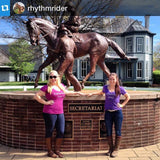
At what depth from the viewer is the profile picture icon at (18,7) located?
17.0 meters

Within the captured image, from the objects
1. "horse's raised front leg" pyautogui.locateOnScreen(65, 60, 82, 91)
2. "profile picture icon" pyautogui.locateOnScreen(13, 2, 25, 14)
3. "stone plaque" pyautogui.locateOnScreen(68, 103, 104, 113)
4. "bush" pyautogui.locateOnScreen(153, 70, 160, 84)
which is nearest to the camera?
"stone plaque" pyautogui.locateOnScreen(68, 103, 104, 113)

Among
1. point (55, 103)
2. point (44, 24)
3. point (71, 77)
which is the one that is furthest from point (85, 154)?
point (44, 24)

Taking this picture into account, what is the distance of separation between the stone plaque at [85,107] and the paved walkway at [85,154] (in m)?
0.98

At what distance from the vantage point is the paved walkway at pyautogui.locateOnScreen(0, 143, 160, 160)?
192 inches

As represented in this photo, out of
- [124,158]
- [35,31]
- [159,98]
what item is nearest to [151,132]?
[159,98]

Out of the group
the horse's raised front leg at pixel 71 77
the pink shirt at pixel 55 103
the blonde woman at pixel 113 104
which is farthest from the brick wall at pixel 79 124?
the horse's raised front leg at pixel 71 77

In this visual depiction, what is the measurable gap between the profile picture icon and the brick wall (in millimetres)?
12820

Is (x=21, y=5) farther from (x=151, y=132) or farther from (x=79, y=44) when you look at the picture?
(x=151, y=132)

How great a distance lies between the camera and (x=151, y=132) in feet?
19.6

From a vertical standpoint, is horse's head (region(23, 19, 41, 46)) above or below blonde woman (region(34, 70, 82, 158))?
above

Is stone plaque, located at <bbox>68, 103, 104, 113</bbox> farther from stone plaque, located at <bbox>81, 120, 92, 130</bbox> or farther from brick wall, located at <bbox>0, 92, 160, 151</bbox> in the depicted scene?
stone plaque, located at <bbox>81, 120, 92, 130</bbox>

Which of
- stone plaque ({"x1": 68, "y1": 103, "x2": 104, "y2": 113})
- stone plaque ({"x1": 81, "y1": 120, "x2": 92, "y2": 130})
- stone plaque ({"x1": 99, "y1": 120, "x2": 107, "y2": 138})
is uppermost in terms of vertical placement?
stone plaque ({"x1": 68, "y1": 103, "x2": 104, "y2": 113})

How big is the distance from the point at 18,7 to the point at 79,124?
566 inches

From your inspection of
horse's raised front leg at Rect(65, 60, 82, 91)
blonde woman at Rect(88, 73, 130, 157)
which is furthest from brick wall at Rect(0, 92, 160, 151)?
horse's raised front leg at Rect(65, 60, 82, 91)
